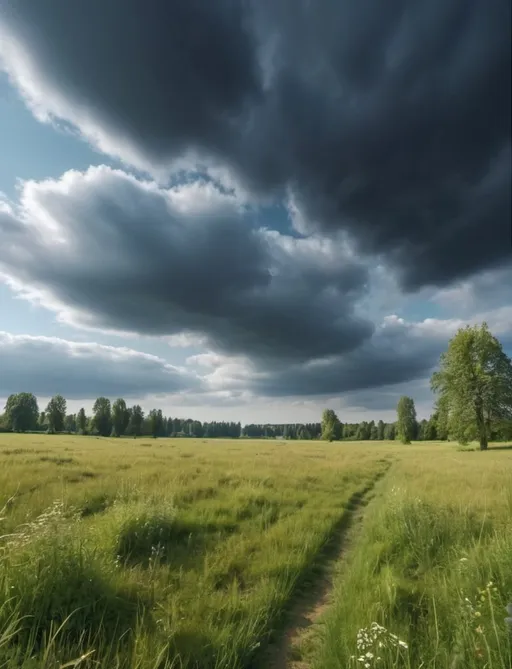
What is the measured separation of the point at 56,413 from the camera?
113 m

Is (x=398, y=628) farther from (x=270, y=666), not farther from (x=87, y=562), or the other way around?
(x=87, y=562)

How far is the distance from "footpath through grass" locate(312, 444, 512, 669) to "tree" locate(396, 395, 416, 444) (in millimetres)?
89562

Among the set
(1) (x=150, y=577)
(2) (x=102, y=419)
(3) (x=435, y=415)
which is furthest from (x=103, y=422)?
(1) (x=150, y=577)

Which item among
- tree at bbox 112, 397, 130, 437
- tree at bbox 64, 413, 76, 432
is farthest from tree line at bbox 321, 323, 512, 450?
tree at bbox 64, 413, 76, 432

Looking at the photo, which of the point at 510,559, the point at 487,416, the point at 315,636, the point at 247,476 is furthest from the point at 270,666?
the point at 487,416

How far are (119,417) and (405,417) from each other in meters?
88.0

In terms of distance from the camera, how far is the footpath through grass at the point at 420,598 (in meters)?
3.64

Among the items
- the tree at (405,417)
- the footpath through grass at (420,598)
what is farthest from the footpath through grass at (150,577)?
the tree at (405,417)

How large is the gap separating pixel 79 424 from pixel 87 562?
446ft

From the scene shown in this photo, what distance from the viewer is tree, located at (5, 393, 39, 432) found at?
355 feet

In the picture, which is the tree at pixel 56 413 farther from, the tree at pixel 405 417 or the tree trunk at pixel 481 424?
the tree trunk at pixel 481 424

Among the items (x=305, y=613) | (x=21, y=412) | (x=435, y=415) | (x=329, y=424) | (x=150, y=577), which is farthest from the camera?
(x=329, y=424)

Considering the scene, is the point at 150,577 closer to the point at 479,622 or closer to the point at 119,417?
the point at 479,622

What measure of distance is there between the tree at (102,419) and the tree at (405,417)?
89480 mm
